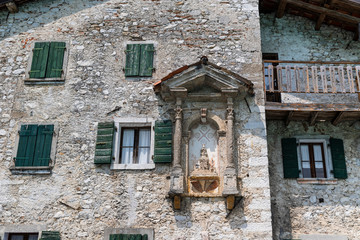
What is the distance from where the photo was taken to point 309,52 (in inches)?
538

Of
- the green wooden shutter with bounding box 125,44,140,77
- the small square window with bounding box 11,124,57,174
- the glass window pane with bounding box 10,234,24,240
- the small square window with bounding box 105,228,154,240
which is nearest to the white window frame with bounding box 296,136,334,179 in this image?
the small square window with bounding box 105,228,154,240

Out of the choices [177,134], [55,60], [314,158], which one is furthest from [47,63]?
[314,158]

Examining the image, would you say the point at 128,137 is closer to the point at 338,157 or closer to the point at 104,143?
the point at 104,143

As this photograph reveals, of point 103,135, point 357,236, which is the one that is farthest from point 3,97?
point 357,236

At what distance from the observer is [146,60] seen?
41.2 ft

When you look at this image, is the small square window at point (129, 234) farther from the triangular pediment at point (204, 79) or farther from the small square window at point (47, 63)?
the small square window at point (47, 63)

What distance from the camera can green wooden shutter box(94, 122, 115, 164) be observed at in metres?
11.4

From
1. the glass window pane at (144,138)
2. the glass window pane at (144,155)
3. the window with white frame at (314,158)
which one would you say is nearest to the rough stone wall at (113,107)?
the glass window pane at (144,155)

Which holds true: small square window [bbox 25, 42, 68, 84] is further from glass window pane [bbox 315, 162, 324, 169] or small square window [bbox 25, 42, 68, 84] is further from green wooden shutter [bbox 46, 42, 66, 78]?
glass window pane [bbox 315, 162, 324, 169]

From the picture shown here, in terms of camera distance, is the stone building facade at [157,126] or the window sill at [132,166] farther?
the window sill at [132,166]

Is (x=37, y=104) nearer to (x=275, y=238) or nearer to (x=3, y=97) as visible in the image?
(x=3, y=97)

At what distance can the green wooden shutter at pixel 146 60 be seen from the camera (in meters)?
12.4

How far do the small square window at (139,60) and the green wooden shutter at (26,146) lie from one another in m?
2.98

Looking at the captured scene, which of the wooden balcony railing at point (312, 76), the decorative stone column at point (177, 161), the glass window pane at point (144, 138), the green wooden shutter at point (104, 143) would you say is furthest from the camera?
the wooden balcony railing at point (312, 76)
